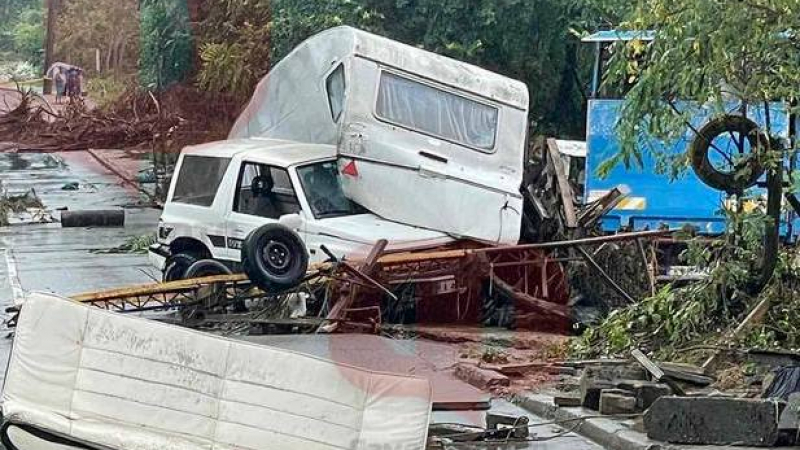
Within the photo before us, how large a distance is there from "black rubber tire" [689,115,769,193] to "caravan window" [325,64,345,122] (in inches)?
157

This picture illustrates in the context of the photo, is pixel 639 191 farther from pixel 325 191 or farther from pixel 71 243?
pixel 71 243

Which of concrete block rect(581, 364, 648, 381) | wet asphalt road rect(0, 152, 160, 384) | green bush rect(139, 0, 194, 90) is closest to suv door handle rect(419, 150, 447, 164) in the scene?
concrete block rect(581, 364, 648, 381)

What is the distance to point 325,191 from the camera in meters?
13.4

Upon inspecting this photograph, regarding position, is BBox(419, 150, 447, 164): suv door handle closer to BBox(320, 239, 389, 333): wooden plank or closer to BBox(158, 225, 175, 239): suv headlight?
BBox(320, 239, 389, 333): wooden plank

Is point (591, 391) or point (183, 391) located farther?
point (591, 391)

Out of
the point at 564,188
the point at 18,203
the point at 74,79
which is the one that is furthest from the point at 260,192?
the point at 74,79

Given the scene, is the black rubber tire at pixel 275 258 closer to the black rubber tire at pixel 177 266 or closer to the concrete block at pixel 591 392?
the black rubber tire at pixel 177 266

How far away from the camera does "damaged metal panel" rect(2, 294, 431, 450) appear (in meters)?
7.18

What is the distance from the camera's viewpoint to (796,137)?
10.4 m

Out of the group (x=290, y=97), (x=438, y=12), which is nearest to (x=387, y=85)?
(x=290, y=97)

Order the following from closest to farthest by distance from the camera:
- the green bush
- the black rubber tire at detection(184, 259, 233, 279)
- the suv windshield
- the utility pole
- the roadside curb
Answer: the roadside curb
the black rubber tire at detection(184, 259, 233, 279)
the suv windshield
the green bush
the utility pole

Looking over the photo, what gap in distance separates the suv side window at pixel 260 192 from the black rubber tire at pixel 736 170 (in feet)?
14.5

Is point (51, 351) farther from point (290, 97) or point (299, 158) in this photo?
point (290, 97)

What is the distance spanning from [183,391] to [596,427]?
2.93 meters
